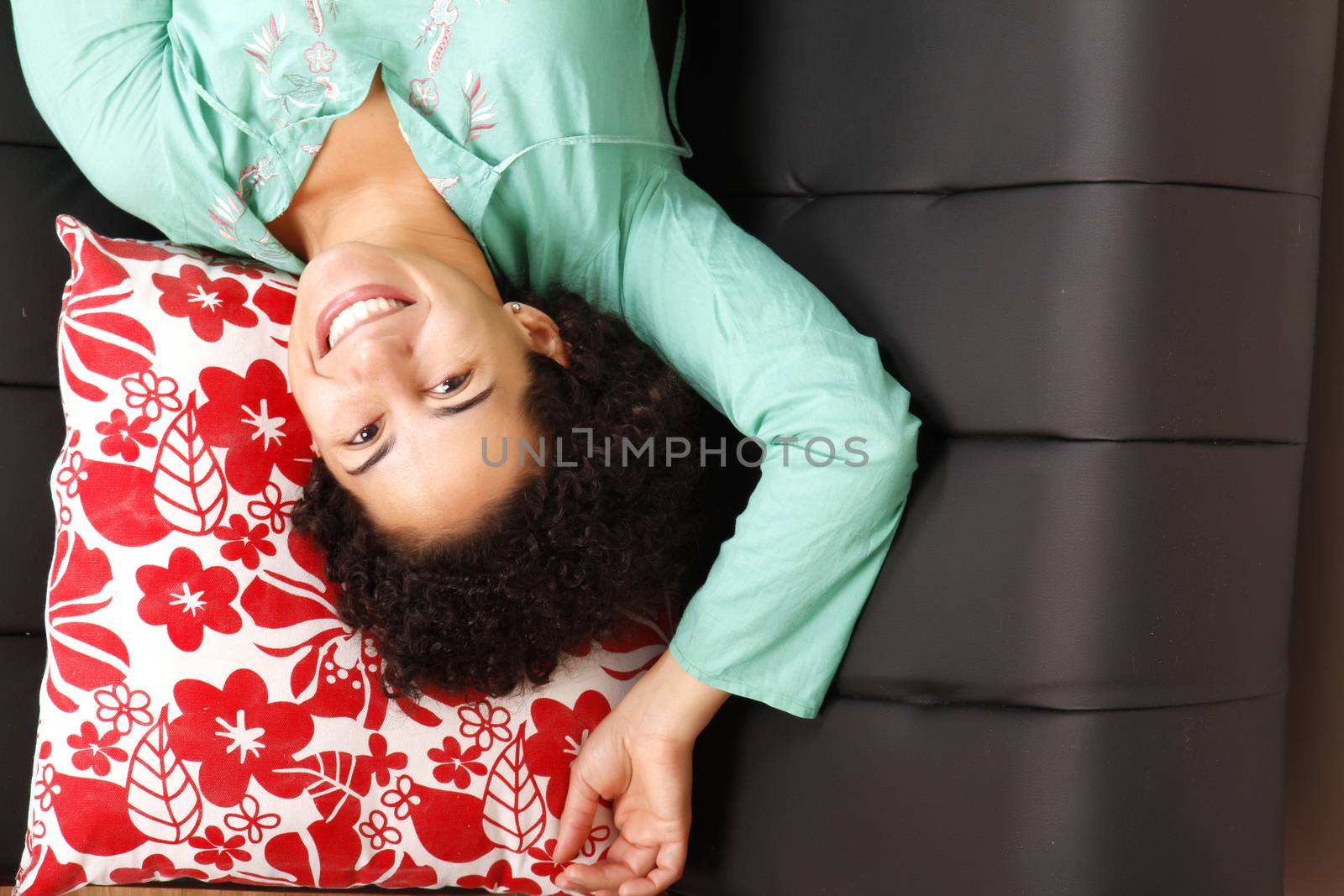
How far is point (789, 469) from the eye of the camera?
36.9 inches

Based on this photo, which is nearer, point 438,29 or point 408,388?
point 408,388

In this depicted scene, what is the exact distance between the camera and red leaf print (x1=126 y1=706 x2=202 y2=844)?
945 millimetres

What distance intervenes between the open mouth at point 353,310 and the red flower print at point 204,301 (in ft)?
0.53

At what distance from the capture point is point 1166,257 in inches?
35.5

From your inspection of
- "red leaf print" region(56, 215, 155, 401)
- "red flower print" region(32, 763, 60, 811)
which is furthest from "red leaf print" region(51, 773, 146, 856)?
"red leaf print" region(56, 215, 155, 401)

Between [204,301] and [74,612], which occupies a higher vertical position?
[204,301]

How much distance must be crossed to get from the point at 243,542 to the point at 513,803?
1.17 feet

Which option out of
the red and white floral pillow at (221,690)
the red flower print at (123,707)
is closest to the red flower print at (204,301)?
the red and white floral pillow at (221,690)

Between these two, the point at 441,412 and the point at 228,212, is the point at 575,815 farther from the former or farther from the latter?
the point at 228,212

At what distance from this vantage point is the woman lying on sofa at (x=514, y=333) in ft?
3.03

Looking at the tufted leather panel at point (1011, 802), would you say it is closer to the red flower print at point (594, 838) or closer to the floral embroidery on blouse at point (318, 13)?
the red flower print at point (594, 838)

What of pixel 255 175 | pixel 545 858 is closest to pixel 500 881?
pixel 545 858

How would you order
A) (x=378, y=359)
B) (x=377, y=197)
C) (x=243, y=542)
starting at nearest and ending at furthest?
(x=378, y=359)
(x=243, y=542)
(x=377, y=197)

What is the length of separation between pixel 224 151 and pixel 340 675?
0.54 m
